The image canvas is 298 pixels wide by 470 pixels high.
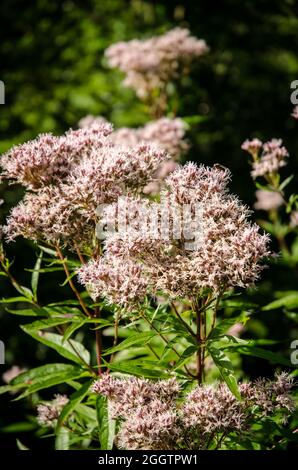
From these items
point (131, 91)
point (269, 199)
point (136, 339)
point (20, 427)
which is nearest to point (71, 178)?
point (136, 339)

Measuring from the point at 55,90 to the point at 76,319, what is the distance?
149 inches

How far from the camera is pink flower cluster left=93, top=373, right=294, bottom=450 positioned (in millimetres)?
2176

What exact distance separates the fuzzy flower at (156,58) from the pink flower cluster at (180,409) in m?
2.81

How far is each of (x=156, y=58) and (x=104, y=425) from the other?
9.57 ft

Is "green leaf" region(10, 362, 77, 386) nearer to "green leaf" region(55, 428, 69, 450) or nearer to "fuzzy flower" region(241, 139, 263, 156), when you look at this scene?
"green leaf" region(55, 428, 69, 450)

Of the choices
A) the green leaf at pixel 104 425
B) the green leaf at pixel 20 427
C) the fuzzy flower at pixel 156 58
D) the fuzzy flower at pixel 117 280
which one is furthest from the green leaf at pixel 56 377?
the fuzzy flower at pixel 156 58

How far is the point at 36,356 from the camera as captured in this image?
4.90 metres

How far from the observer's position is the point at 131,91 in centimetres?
594

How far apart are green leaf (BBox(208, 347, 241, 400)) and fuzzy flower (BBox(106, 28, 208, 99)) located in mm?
2789

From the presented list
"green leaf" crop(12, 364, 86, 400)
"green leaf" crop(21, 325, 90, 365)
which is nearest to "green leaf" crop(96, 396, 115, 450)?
"green leaf" crop(12, 364, 86, 400)

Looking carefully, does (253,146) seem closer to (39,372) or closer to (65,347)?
(65,347)
